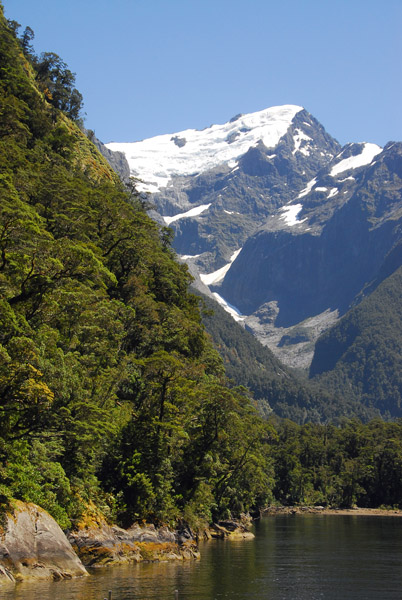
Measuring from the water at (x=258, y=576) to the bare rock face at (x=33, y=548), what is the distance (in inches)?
44.2

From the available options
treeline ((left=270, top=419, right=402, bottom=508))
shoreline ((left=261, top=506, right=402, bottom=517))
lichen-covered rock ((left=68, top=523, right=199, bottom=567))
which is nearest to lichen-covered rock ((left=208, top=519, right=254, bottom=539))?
lichen-covered rock ((left=68, top=523, right=199, bottom=567))

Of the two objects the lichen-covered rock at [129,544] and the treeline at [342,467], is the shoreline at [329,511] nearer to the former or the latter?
the treeline at [342,467]

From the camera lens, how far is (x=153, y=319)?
74.6 m

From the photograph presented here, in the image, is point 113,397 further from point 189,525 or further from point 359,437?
point 359,437

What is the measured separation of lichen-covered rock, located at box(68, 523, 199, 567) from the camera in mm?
45344

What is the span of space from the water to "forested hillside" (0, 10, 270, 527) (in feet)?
17.4

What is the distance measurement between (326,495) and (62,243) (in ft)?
436

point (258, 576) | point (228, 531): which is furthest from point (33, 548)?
point (228, 531)

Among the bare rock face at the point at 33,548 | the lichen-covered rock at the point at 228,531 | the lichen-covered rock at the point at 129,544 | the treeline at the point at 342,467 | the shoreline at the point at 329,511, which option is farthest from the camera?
the treeline at the point at 342,467

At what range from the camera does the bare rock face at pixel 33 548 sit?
36375 mm

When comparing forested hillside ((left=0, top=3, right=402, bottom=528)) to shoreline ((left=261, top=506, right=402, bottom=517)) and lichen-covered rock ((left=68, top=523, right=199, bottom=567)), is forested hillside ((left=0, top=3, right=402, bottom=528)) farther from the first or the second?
shoreline ((left=261, top=506, right=402, bottom=517))

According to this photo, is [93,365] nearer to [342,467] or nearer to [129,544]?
[129,544]

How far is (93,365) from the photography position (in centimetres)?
5253

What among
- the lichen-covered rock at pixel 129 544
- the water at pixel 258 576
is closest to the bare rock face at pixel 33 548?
the water at pixel 258 576
